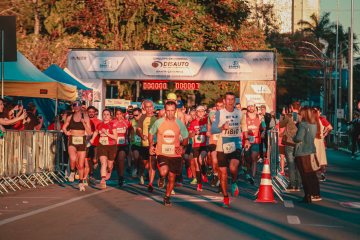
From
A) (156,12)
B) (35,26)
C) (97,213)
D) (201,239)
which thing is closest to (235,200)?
(97,213)

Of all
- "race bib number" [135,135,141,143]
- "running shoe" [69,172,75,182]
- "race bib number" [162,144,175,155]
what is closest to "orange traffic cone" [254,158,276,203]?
"race bib number" [162,144,175,155]

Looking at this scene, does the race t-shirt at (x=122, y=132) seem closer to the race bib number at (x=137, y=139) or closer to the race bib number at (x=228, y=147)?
the race bib number at (x=137, y=139)

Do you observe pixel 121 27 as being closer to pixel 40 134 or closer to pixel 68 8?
pixel 68 8

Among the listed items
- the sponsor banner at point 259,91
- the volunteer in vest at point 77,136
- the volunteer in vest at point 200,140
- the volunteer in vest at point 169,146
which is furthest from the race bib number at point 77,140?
the sponsor banner at point 259,91

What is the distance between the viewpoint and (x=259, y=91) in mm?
25750

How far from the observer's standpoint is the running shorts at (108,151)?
40.0 feet

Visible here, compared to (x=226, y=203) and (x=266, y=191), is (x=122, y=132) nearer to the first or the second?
(x=266, y=191)

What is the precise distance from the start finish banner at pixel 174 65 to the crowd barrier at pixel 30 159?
41.4 feet

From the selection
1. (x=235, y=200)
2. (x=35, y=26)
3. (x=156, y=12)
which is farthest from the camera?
(x=35, y=26)

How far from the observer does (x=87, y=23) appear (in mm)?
30797

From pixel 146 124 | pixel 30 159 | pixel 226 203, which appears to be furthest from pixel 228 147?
pixel 30 159

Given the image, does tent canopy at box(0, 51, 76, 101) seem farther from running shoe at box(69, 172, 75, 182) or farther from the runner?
the runner

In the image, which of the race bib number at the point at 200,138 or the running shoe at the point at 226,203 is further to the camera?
the race bib number at the point at 200,138

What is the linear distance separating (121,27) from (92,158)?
18.3 metres
